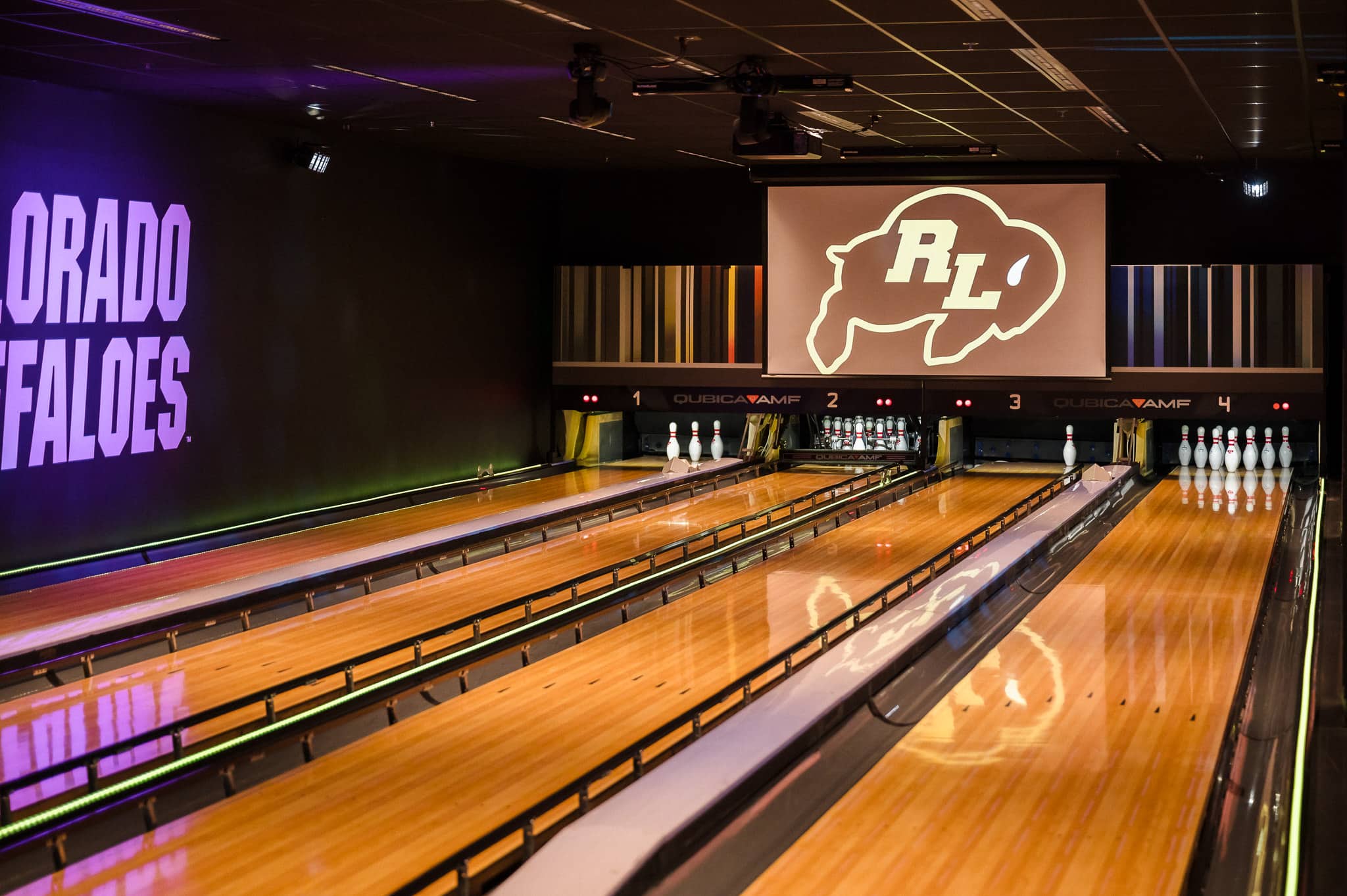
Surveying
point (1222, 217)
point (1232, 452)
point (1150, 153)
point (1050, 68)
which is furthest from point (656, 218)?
point (1050, 68)

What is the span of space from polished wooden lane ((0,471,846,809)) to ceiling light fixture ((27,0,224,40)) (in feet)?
7.19

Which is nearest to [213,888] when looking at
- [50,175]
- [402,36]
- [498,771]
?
[498,771]

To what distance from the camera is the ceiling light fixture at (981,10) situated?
14.4 ft

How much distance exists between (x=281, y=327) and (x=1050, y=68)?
4480 millimetres

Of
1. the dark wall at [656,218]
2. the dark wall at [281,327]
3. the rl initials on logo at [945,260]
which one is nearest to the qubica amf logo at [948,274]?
the rl initials on logo at [945,260]

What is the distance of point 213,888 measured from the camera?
2865 mm

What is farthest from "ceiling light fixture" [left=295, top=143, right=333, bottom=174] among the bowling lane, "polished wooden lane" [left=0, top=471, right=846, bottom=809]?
the bowling lane

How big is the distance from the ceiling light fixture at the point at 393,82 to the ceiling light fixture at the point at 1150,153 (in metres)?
4.16

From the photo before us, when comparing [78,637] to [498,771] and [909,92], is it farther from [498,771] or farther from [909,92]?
[909,92]

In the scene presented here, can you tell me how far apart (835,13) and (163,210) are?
389 cm

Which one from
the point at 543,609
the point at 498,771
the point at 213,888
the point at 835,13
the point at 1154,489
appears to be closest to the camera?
the point at 213,888

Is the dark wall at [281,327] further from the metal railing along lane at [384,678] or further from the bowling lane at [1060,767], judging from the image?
the bowling lane at [1060,767]

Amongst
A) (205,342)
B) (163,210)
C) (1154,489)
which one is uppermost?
(163,210)

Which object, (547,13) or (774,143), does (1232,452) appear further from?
(547,13)
